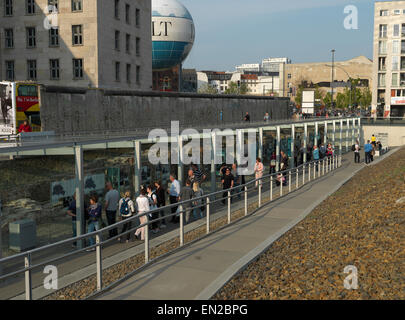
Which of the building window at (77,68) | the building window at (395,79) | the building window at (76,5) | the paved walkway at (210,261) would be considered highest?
the building window at (76,5)

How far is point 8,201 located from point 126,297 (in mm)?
5449

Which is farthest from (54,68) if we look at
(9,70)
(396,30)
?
(396,30)

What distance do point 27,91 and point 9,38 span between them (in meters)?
20.6

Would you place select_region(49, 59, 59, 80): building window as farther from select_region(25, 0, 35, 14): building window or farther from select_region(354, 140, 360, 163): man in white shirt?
select_region(354, 140, 360, 163): man in white shirt

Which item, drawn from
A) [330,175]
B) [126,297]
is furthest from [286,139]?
[126,297]

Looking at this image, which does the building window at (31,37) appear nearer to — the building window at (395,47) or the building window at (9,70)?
the building window at (9,70)

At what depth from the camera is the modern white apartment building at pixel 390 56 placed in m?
73.5

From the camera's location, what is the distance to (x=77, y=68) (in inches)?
1444

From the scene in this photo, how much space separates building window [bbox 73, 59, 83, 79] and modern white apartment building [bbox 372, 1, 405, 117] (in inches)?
2108

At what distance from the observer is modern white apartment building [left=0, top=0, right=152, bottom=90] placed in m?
35.9

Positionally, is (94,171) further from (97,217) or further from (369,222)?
(369,222)

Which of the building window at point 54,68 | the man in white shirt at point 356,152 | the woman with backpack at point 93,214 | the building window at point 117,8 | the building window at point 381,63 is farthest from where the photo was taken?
the building window at point 381,63

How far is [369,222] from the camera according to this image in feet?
34.8

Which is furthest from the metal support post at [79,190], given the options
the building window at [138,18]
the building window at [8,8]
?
the building window at [138,18]
